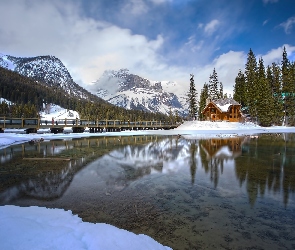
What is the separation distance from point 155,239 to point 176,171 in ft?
18.9

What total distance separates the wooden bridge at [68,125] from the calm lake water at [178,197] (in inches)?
1012

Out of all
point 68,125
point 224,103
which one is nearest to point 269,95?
point 224,103

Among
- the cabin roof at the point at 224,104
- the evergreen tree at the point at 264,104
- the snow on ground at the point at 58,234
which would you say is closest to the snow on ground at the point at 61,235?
the snow on ground at the point at 58,234

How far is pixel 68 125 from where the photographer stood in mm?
39625

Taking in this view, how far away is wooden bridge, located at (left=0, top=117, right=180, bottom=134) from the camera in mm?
33188

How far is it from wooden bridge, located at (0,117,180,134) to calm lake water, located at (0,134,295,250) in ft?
84.4

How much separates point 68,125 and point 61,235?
37954 mm

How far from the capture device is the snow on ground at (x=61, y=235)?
11.7ft

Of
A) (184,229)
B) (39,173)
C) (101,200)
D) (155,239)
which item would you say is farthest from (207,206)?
(39,173)

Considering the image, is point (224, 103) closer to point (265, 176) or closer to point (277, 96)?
point (277, 96)

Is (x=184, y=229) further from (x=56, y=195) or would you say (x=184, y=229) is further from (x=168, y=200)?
(x=56, y=195)

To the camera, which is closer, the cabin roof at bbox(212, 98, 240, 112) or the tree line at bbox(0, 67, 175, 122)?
the cabin roof at bbox(212, 98, 240, 112)

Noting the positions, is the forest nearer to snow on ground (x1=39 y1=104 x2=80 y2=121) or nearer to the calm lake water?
the calm lake water

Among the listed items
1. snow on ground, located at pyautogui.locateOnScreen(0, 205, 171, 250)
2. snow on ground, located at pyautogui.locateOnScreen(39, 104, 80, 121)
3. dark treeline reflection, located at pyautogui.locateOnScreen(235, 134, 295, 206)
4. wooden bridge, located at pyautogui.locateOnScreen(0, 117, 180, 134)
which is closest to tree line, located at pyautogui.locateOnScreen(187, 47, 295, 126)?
wooden bridge, located at pyautogui.locateOnScreen(0, 117, 180, 134)
